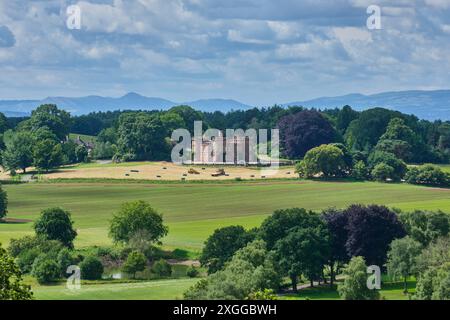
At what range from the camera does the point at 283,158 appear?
171 m

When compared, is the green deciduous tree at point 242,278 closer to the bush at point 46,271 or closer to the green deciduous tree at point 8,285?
the green deciduous tree at point 8,285

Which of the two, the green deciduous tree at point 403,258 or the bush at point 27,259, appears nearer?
the green deciduous tree at point 403,258

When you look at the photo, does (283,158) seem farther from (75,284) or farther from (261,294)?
(261,294)

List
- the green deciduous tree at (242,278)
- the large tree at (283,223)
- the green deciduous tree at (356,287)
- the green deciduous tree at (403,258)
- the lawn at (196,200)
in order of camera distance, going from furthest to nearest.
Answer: the lawn at (196,200) < the large tree at (283,223) < the green deciduous tree at (403,258) < the green deciduous tree at (356,287) < the green deciduous tree at (242,278)

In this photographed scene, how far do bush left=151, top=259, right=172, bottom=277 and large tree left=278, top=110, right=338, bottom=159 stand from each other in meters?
107

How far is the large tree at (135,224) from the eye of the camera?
7650 centimetres

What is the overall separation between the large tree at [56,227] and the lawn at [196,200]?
4.86 feet

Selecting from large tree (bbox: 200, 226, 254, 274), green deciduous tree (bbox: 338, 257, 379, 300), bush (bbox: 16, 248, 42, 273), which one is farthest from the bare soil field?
green deciduous tree (bbox: 338, 257, 379, 300)

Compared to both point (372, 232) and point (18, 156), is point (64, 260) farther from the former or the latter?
point (18, 156)

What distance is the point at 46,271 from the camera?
2459 inches

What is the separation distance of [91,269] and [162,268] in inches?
217

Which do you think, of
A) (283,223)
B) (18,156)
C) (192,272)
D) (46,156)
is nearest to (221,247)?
(192,272)

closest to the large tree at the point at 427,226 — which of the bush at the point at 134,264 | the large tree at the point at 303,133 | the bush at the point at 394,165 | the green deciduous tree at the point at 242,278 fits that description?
the green deciduous tree at the point at 242,278
